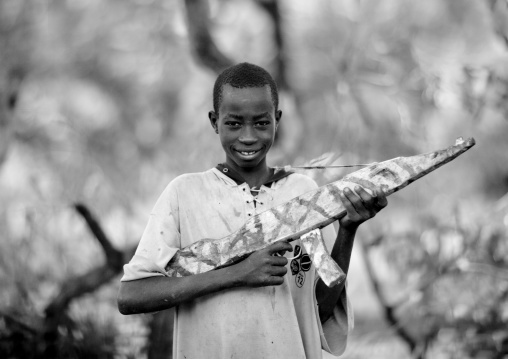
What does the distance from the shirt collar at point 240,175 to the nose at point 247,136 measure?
0.28 ft

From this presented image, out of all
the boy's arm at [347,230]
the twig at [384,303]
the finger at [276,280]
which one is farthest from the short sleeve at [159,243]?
the twig at [384,303]

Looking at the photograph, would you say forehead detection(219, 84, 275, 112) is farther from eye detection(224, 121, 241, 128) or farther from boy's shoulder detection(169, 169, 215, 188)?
boy's shoulder detection(169, 169, 215, 188)

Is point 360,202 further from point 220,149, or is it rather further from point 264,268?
point 220,149

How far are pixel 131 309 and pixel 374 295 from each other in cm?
216

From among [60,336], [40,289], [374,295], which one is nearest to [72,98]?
[40,289]

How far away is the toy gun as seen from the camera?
1.15 metres

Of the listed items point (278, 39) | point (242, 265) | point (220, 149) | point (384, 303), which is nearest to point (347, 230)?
point (242, 265)

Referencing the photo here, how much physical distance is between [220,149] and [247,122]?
1.84 metres

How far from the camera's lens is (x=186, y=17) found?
3363 millimetres

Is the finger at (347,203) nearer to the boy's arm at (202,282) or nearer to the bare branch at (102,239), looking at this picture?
the boy's arm at (202,282)

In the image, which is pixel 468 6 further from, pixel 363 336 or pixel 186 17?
pixel 363 336

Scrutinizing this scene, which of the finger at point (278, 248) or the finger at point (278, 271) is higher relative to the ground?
the finger at point (278, 248)

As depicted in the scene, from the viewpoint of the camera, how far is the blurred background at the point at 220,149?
2.99m

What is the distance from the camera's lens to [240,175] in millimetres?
1327
